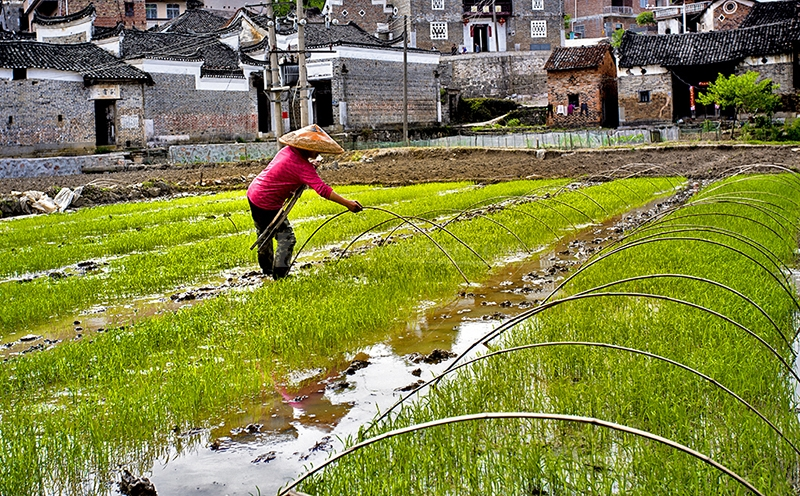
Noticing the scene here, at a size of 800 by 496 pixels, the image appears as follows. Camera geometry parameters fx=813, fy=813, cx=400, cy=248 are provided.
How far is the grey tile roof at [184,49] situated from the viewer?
3134 centimetres

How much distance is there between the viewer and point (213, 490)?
342cm

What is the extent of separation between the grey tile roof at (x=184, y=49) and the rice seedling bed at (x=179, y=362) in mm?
24530

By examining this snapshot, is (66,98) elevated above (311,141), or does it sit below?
above

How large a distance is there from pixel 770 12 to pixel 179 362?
37346mm

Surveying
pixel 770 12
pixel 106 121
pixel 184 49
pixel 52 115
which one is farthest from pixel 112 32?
pixel 770 12

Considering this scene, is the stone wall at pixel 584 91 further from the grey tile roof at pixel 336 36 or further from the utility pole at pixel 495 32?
the utility pole at pixel 495 32

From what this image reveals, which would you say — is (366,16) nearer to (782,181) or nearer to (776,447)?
(782,181)

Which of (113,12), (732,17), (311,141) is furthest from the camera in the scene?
(113,12)

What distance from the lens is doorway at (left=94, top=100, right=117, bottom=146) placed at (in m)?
30.0

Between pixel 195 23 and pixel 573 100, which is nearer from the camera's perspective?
pixel 573 100

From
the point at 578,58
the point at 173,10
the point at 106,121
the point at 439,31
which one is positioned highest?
the point at 173,10

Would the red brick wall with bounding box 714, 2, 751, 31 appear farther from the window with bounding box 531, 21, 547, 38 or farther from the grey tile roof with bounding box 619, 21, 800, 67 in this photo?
the window with bounding box 531, 21, 547, 38

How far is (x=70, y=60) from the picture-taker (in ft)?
93.8

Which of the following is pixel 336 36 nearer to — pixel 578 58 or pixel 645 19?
pixel 578 58
